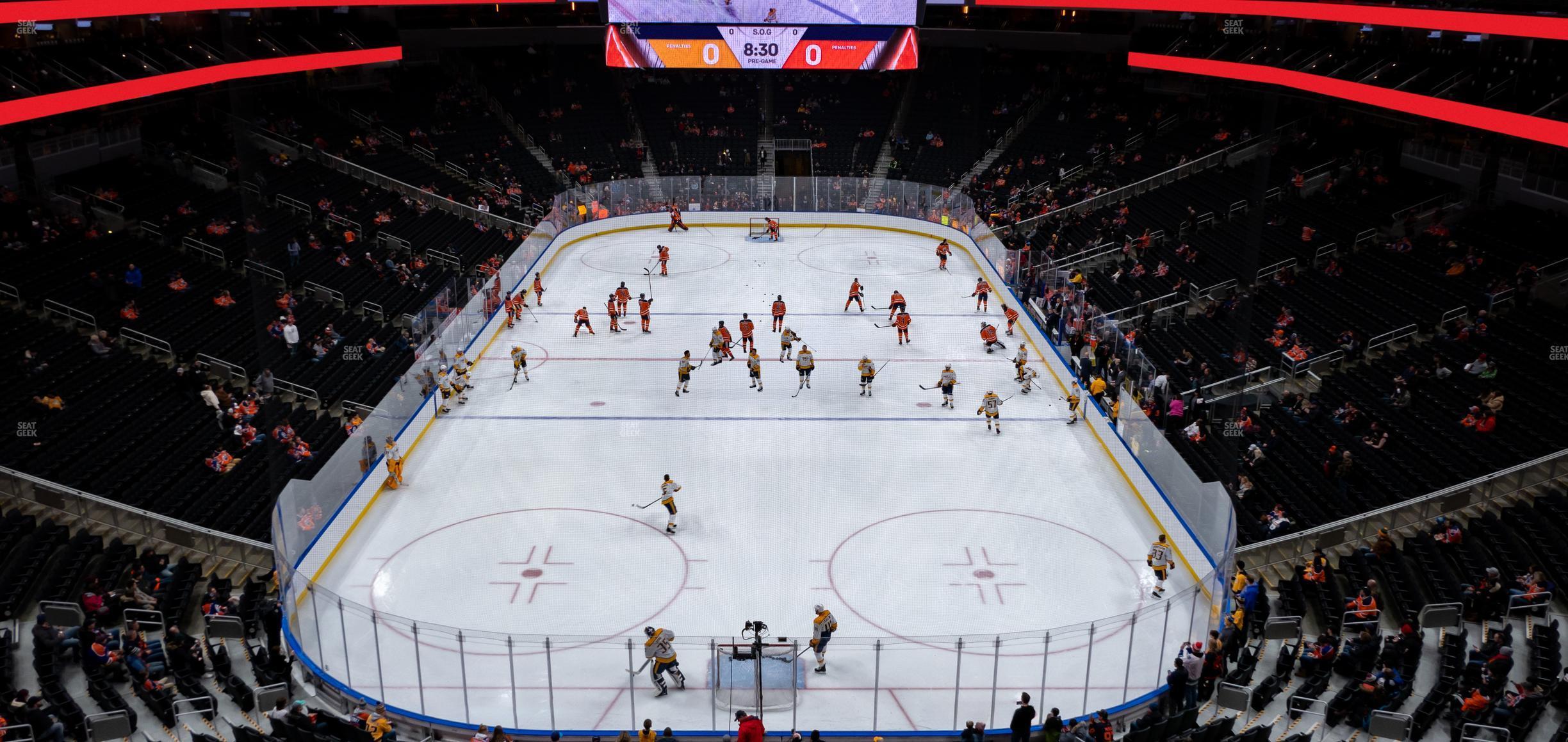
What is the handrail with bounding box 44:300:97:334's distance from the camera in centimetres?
2138

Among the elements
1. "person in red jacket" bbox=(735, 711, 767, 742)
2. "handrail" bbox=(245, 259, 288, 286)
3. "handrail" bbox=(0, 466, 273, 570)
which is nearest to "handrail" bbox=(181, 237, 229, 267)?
"handrail" bbox=(245, 259, 288, 286)

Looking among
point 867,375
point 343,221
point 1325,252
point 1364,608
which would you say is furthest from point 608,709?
point 343,221

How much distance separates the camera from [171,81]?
26.8 meters

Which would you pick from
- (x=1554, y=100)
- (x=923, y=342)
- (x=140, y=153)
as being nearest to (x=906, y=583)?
(x=923, y=342)

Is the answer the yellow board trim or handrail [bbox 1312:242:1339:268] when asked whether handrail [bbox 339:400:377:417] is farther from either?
handrail [bbox 1312:242:1339:268]

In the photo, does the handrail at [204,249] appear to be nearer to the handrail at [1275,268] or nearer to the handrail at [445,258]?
the handrail at [445,258]

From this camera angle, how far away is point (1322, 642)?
13.4 meters

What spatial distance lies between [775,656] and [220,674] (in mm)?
6522

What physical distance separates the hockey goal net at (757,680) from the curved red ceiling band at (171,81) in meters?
17.5

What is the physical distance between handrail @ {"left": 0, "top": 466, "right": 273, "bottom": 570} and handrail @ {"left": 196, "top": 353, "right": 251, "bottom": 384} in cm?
520

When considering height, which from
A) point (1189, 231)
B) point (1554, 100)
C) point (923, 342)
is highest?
point (1554, 100)

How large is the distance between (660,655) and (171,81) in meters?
21.5

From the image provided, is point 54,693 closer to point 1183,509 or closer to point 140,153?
point 1183,509

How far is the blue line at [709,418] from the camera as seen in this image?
22.8 m
